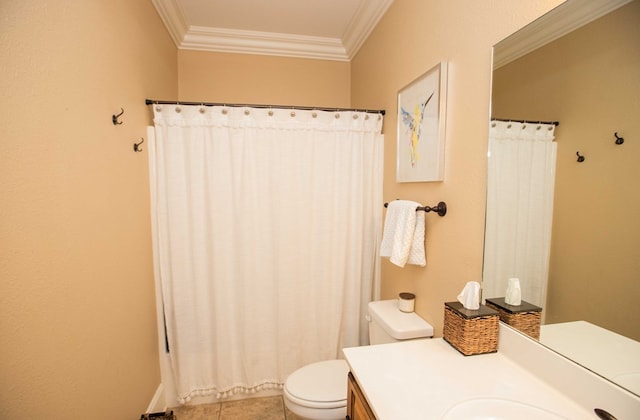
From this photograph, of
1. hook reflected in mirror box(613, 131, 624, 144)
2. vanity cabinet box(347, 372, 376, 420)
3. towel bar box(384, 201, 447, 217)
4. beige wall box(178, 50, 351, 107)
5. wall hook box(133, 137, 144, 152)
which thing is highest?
beige wall box(178, 50, 351, 107)

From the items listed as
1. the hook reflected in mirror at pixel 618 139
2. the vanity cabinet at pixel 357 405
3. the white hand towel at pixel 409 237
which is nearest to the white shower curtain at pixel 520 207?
the hook reflected in mirror at pixel 618 139

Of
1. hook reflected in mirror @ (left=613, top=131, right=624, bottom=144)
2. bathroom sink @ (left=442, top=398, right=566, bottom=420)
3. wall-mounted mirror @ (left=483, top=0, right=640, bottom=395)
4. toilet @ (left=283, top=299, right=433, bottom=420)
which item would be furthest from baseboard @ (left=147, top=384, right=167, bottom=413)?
hook reflected in mirror @ (left=613, top=131, right=624, bottom=144)

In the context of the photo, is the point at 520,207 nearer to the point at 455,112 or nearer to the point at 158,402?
the point at 455,112

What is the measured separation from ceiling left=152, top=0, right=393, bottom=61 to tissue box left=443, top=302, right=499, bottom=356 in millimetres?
1790

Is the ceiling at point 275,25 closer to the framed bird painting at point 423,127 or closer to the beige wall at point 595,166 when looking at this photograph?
the framed bird painting at point 423,127

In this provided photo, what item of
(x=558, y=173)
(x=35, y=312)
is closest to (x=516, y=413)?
(x=558, y=173)

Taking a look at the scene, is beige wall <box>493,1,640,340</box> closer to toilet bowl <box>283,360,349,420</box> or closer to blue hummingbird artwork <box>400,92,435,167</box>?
blue hummingbird artwork <box>400,92,435,167</box>

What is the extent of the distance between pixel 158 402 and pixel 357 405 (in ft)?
4.97

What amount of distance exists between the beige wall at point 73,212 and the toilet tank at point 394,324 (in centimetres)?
127

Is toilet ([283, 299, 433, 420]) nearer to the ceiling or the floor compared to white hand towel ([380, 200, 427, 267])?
nearer to the floor

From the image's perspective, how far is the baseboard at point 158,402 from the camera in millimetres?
1704

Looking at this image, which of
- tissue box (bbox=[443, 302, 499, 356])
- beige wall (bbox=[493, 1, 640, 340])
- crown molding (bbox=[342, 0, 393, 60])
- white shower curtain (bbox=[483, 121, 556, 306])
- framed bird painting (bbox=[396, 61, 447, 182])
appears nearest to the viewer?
beige wall (bbox=[493, 1, 640, 340])

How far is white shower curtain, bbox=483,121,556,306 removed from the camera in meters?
0.87

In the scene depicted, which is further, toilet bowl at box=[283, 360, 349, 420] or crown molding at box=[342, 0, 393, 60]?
crown molding at box=[342, 0, 393, 60]
